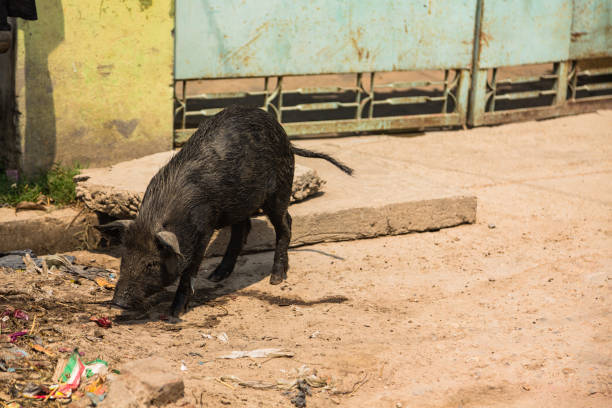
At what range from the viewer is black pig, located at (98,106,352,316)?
181 inches

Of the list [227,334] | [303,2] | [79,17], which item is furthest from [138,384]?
[303,2]

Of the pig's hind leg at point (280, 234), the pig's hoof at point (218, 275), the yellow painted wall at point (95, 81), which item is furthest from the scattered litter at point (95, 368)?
the yellow painted wall at point (95, 81)

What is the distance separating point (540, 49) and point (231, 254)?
555cm

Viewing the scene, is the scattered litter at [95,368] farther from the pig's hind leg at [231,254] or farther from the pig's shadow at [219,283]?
the pig's hind leg at [231,254]

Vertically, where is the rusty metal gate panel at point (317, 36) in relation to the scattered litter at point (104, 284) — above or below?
above

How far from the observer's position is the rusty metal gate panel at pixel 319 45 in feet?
24.4

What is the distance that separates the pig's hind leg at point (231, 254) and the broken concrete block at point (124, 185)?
0.69 meters

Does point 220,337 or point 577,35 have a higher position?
point 577,35

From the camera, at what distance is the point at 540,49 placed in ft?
31.4

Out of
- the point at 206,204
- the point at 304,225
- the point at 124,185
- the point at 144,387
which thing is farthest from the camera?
the point at 304,225

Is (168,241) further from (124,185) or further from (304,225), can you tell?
(304,225)

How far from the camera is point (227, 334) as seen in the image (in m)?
4.70

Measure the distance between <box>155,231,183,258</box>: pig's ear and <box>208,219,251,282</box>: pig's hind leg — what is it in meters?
1.09

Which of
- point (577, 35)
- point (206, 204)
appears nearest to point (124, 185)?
point (206, 204)
